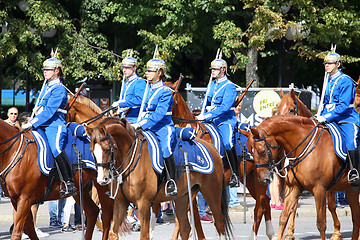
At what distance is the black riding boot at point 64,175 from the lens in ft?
39.1

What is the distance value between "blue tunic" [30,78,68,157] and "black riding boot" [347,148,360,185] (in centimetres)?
490

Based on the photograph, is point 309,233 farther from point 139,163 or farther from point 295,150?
point 139,163

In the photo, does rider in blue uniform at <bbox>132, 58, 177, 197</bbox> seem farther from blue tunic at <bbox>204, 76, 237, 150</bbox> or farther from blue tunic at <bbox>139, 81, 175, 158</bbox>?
blue tunic at <bbox>204, 76, 237, 150</bbox>

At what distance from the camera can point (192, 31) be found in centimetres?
2361

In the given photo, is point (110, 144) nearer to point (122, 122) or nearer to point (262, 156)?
point (122, 122)

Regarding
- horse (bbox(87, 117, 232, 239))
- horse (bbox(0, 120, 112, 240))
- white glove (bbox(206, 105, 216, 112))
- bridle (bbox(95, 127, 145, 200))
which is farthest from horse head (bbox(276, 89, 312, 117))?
horse (bbox(0, 120, 112, 240))

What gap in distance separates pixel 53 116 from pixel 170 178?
7.92 ft

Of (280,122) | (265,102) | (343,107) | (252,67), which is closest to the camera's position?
(280,122)

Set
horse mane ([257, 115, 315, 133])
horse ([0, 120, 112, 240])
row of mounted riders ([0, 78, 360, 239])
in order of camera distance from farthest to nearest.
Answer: horse mane ([257, 115, 315, 133])
horse ([0, 120, 112, 240])
row of mounted riders ([0, 78, 360, 239])

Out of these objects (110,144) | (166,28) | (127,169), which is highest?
(166,28)

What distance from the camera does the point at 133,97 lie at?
13.2 m

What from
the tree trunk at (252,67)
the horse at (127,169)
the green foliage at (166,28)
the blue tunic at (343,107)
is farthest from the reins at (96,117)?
the tree trunk at (252,67)

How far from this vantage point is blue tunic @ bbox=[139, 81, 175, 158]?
11216mm

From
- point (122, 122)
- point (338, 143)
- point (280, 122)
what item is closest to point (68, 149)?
point (122, 122)
